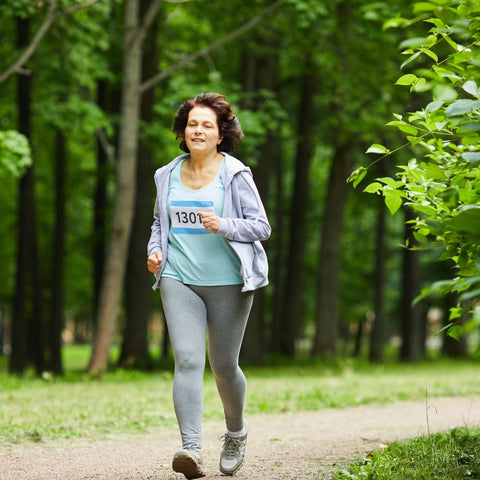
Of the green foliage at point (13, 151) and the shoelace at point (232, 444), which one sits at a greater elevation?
the green foliage at point (13, 151)

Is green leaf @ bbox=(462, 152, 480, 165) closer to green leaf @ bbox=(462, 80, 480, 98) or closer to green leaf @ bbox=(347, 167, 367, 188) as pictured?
green leaf @ bbox=(462, 80, 480, 98)

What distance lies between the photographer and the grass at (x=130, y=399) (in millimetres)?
7109

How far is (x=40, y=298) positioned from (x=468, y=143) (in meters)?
17.8

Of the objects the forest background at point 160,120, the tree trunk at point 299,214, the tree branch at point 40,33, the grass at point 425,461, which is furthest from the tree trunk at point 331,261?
the grass at point 425,461

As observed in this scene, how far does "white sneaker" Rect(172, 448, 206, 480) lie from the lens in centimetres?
427

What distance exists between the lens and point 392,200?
4.41 meters

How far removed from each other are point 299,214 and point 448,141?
17.8 m

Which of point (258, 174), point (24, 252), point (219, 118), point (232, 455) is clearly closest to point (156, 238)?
point (219, 118)

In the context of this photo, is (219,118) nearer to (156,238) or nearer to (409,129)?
(156,238)

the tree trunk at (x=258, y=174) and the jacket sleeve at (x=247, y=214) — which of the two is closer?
the jacket sleeve at (x=247, y=214)

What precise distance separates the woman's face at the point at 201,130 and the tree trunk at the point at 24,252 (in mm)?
11312

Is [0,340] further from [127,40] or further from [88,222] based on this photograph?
[127,40]

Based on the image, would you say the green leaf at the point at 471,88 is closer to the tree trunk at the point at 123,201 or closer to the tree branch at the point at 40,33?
the tree branch at the point at 40,33

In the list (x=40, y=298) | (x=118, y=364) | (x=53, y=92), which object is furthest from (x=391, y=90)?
(x=40, y=298)
